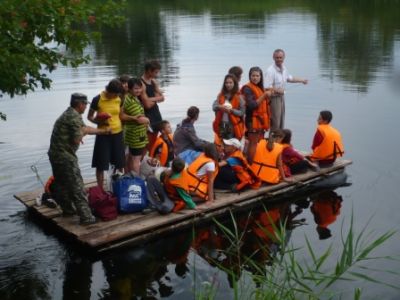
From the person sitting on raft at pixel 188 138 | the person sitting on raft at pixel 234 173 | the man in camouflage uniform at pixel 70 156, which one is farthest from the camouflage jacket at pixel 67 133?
the person sitting on raft at pixel 234 173

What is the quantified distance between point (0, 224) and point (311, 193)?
5.02 m

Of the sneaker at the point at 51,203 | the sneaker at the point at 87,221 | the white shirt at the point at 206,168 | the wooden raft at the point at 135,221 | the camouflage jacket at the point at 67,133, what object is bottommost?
the wooden raft at the point at 135,221

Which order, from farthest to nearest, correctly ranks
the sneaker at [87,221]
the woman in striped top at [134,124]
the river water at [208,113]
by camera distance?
the woman in striped top at [134,124]
the sneaker at [87,221]
the river water at [208,113]

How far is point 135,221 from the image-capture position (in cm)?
809

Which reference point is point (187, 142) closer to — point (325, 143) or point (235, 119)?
point (235, 119)

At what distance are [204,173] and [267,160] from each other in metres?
1.32

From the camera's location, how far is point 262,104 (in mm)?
10227

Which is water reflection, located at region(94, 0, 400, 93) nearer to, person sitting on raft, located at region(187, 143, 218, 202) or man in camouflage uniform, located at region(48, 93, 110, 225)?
person sitting on raft, located at region(187, 143, 218, 202)

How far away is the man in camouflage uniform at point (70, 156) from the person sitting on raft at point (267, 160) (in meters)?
2.63

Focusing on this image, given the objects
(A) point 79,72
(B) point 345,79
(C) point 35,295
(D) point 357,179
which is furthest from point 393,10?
(C) point 35,295

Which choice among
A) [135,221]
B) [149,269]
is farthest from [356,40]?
[149,269]

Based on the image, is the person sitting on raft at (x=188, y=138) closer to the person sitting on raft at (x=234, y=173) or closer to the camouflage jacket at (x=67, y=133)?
the person sitting on raft at (x=234, y=173)

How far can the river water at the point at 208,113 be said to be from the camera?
24.2 feet

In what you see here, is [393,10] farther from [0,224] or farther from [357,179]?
[0,224]
